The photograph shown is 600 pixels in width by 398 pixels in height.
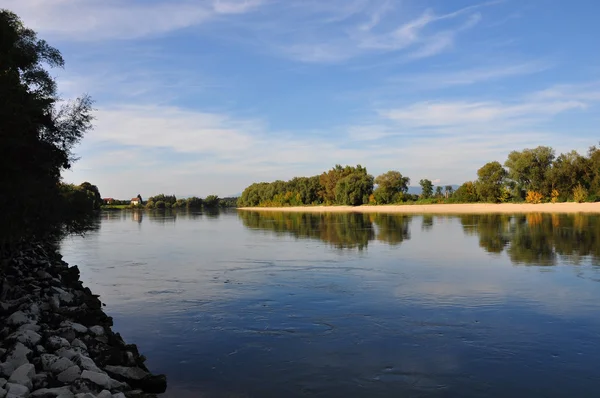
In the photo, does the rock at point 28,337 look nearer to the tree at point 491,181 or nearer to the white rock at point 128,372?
the white rock at point 128,372

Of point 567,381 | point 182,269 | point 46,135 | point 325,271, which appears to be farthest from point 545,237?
point 46,135

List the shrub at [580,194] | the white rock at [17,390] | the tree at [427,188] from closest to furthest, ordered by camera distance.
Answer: the white rock at [17,390] → the shrub at [580,194] → the tree at [427,188]

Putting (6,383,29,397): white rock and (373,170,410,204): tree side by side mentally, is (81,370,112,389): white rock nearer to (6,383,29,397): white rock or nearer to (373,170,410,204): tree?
(6,383,29,397): white rock

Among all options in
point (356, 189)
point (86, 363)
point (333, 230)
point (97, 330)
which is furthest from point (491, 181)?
point (86, 363)

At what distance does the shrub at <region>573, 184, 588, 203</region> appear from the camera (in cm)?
8112

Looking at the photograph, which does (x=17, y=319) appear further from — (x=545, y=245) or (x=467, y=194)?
(x=467, y=194)

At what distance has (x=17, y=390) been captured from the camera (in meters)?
6.89

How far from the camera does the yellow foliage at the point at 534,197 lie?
90.0 metres

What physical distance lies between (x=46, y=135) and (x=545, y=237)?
97.6 feet

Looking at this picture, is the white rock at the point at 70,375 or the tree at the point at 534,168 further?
the tree at the point at 534,168

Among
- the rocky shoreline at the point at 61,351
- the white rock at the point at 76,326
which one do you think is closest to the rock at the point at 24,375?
the rocky shoreline at the point at 61,351

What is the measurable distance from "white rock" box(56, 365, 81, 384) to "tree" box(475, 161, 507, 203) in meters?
98.9

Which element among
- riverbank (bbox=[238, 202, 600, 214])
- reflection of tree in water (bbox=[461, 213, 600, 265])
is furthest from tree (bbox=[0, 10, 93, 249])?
riverbank (bbox=[238, 202, 600, 214])

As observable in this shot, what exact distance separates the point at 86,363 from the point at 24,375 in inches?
40.7
